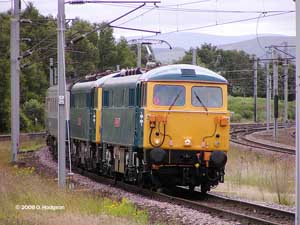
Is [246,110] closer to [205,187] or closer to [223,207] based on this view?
[205,187]

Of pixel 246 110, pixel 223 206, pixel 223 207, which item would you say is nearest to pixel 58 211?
pixel 223 207

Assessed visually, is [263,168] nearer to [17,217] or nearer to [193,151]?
[193,151]

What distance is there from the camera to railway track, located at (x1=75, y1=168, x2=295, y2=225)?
46.1ft

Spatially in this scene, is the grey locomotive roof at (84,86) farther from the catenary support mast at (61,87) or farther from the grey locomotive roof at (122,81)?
the catenary support mast at (61,87)

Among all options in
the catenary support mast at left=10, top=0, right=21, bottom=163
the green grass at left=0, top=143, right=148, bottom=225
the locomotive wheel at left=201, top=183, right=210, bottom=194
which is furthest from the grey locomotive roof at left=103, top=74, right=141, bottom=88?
the catenary support mast at left=10, top=0, right=21, bottom=163

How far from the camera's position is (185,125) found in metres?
18.4

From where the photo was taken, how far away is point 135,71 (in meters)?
21.1

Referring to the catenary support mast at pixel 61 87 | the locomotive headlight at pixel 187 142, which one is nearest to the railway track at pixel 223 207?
the locomotive headlight at pixel 187 142

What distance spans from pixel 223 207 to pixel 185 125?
2617mm

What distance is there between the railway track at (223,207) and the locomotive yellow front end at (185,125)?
2.18 feet

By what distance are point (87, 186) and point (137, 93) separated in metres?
3.57

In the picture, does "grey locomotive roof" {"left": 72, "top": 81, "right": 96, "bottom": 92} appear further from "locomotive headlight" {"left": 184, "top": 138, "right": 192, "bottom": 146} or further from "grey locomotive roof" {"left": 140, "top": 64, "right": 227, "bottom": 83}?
"locomotive headlight" {"left": 184, "top": 138, "right": 192, "bottom": 146}

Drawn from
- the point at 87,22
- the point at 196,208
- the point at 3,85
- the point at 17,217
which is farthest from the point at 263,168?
the point at 87,22

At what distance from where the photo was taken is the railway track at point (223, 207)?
14039 mm
